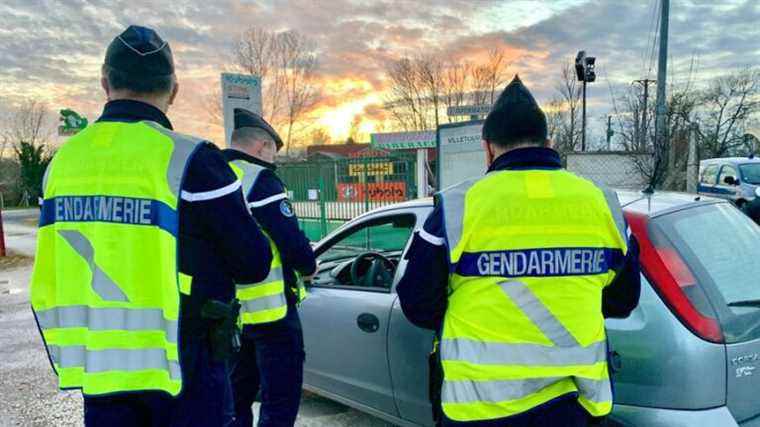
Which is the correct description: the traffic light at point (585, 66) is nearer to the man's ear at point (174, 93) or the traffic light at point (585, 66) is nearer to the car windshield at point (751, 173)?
the car windshield at point (751, 173)

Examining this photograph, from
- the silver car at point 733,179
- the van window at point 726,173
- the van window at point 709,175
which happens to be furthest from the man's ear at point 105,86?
the van window at point 709,175

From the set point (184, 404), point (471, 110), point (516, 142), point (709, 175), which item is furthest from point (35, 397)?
point (709, 175)

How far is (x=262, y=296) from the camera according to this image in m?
2.44

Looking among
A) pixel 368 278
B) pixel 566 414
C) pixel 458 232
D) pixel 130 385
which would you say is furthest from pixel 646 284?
pixel 130 385

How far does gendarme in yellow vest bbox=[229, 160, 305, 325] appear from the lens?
244cm

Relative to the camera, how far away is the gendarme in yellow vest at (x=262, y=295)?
244cm

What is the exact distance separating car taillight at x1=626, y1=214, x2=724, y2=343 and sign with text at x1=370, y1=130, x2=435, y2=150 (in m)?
14.7

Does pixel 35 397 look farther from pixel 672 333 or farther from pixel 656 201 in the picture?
pixel 656 201

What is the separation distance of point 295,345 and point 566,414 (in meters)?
1.41

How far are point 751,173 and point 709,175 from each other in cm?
131

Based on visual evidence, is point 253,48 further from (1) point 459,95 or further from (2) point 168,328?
(2) point 168,328

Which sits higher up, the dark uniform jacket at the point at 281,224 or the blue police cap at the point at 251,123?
the blue police cap at the point at 251,123

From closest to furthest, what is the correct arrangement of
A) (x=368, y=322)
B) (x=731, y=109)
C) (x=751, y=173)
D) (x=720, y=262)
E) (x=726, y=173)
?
(x=720, y=262), (x=368, y=322), (x=751, y=173), (x=726, y=173), (x=731, y=109)

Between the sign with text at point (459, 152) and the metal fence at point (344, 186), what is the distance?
2.23 metres
